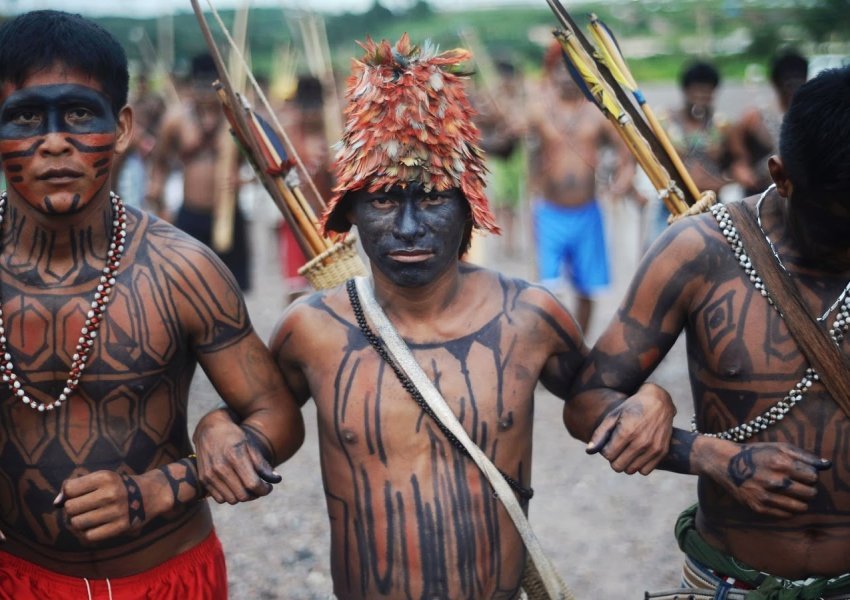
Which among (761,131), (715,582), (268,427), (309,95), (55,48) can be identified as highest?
(309,95)

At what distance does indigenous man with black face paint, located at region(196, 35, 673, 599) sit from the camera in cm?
273

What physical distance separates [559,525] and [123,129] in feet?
11.1

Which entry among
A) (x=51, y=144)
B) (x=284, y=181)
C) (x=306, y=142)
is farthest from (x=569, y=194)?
(x=51, y=144)

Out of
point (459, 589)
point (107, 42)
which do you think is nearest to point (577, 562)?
point (459, 589)

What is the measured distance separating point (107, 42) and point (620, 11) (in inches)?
1744

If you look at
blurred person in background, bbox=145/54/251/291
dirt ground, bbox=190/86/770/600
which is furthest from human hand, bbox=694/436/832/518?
blurred person in background, bbox=145/54/251/291

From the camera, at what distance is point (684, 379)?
7594mm

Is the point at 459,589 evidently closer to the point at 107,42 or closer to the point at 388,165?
the point at 388,165

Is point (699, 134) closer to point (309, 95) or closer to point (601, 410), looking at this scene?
point (309, 95)

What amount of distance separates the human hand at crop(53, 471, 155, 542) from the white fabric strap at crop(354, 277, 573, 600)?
755mm

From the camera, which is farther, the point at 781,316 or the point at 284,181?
the point at 284,181

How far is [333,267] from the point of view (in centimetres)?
318

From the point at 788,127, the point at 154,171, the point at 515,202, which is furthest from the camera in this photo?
the point at 515,202

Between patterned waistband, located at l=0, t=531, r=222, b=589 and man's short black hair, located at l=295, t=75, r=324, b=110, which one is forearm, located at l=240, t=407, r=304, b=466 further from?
man's short black hair, located at l=295, t=75, r=324, b=110
